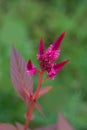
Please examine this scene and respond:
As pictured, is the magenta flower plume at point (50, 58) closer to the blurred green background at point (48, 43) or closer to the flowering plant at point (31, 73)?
the flowering plant at point (31, 73)

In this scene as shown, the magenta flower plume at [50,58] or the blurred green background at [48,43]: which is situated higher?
the blurred green background at [48,43]

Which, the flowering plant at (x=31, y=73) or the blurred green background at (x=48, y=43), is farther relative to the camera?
the blurred green background at (x=48, y=43)

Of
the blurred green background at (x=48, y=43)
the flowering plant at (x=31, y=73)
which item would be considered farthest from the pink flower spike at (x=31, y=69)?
the blurred green background at (x=48, y=43)

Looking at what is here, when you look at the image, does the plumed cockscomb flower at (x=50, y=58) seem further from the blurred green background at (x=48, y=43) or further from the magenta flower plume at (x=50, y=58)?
the blurred green background at (x=48, y=43)

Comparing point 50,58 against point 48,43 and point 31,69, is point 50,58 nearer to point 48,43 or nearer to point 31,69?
point 31,69

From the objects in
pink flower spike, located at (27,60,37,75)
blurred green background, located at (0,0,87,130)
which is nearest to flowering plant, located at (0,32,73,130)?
pink flower spike, located at (27,60,37,75)

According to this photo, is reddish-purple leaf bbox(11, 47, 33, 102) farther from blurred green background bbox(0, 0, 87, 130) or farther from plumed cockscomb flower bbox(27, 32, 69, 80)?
blurred green background bbox(0, 0, 87, 130)
